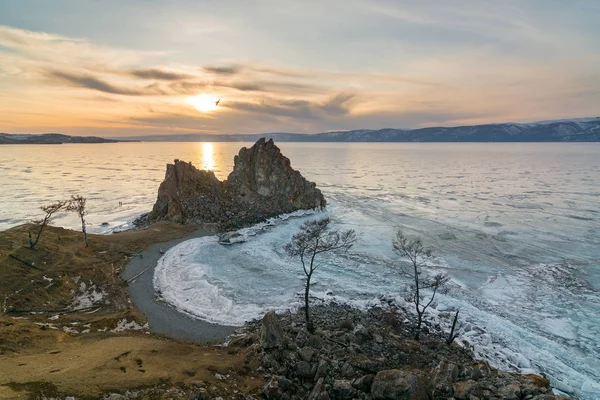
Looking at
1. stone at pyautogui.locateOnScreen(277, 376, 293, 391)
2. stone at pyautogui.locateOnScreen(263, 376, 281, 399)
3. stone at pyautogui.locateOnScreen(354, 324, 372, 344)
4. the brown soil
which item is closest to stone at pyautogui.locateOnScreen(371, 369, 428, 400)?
stone at pyautogui.locateOnScreen(277, 376, 293, 391)

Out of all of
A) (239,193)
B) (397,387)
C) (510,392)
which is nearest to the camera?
(397,387)

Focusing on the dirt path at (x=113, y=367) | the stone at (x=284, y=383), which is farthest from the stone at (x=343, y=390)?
the dirt path at (x=113, y=367)

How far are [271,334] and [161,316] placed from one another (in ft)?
46.8

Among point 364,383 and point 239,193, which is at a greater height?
point 239,193

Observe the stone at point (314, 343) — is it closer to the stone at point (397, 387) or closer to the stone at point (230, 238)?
the stone at point (397, 387)

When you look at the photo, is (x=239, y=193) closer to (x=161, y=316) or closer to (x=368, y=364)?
(x=161, y=316)

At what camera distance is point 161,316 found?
1282 inches

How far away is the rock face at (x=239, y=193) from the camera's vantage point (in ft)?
226

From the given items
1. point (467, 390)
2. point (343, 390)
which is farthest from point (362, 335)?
point (467, 390)

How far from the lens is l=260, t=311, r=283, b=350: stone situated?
2391 centimetres

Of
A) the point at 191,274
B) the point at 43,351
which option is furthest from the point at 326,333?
the point at 191,274

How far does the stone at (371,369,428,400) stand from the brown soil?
24.0 feet

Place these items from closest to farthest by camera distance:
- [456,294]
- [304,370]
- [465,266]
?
[304,370], [456,294], [465,266]

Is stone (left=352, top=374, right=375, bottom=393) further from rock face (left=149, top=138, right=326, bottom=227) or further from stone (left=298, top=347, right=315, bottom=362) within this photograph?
rock face (left=149, top=138, right=326, bottom=227)
